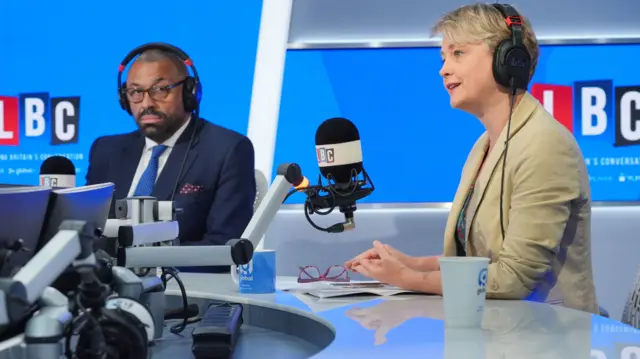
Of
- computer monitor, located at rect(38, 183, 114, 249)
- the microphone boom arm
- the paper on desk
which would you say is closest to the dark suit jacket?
the paper on desk

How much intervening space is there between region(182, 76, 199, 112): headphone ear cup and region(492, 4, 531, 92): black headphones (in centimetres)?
128

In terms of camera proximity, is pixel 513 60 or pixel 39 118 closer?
pixel 513 60

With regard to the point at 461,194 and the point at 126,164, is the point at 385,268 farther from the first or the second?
the point at 126,164

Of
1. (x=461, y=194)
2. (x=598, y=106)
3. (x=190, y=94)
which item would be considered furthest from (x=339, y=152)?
(x=598, y=106)

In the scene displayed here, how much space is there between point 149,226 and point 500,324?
2.17 ft

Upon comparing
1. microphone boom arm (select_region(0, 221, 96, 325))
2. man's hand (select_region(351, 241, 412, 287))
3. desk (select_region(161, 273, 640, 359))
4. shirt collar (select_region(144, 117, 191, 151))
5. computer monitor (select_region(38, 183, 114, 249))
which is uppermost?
shirt collar (select_region(144, 117, 191, 151))

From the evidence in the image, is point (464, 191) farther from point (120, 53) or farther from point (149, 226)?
point (120, 53)

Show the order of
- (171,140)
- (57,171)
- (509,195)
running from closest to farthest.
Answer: (509,195), (57,171), (171,140)

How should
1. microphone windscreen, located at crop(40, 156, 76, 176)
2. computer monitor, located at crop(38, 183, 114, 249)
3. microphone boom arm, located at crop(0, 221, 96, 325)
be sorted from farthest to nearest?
microphone windscreen, located at crop(40, 156, 76, 176) < computer monitor, located at crop(38, 183, 114, 249) < microphone boom arm, located at crop(0, 221, 96, 325)

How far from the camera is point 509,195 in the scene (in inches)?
82.7

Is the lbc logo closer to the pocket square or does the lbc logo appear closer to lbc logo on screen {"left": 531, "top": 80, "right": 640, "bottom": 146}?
the pocket square

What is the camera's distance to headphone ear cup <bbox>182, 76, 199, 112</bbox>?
10.3 feet

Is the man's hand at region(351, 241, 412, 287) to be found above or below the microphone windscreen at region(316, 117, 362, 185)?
below

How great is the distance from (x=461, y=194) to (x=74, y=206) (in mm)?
1343
